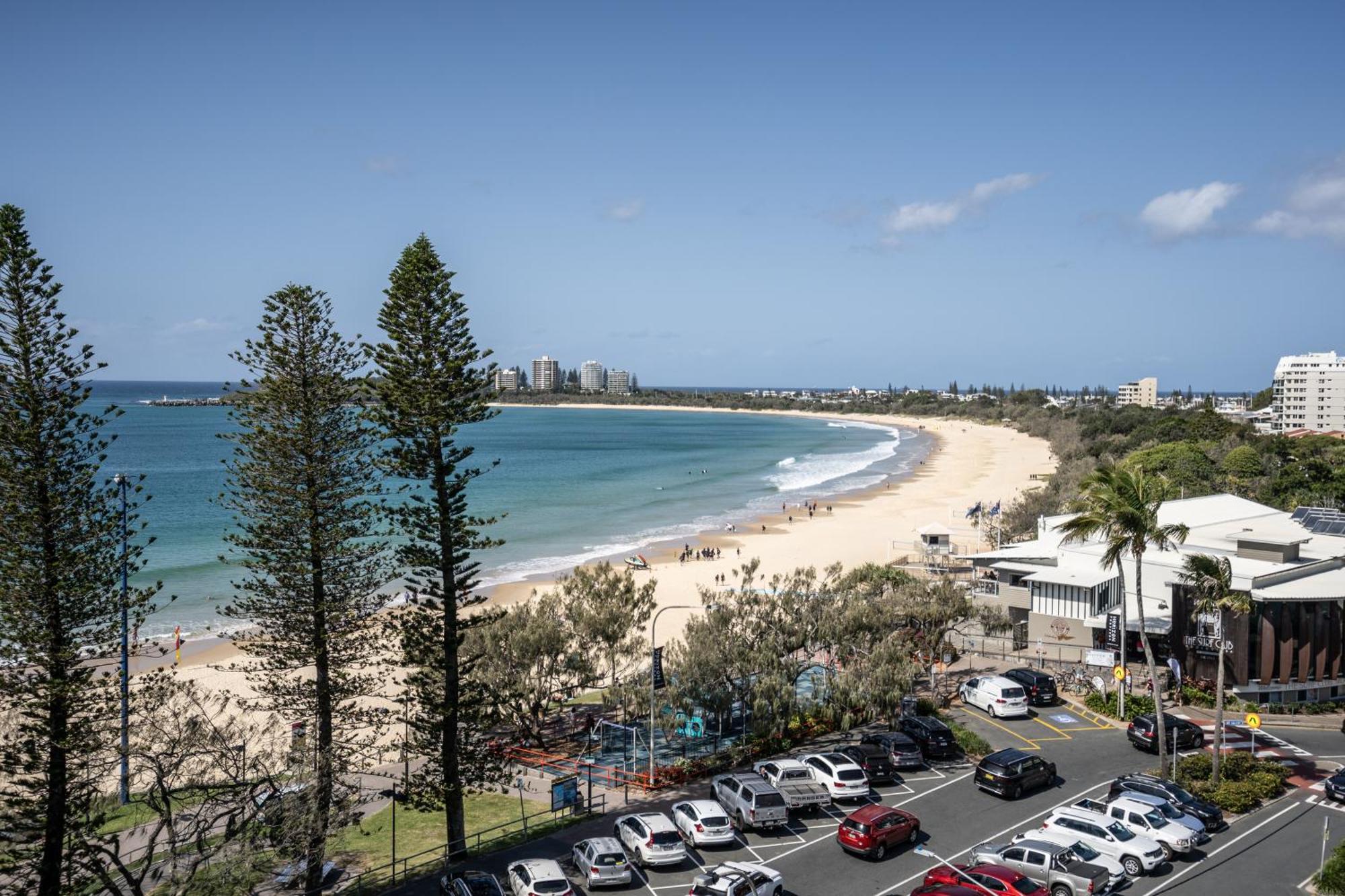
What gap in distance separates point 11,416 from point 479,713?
10525 millimetres

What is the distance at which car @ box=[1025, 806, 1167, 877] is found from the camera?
55.1ft

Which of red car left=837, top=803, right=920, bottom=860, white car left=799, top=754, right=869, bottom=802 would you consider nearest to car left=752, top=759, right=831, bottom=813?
white car left=799, top=754, right=869, bottom=802

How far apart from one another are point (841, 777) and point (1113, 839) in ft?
17.9

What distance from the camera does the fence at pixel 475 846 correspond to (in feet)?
57.5

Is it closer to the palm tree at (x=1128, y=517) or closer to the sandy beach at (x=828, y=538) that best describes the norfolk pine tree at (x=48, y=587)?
the sandy beach at (x=828, y=538)

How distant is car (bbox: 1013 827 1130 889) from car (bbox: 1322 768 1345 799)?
239 inches

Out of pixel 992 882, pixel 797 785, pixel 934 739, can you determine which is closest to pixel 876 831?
pixel 992 882

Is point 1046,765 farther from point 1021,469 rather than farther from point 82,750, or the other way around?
point 1021,469

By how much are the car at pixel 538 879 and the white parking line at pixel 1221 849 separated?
1009 centimetres

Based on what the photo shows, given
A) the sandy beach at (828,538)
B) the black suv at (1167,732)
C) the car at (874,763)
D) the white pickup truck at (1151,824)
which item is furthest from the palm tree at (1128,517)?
the sandy beach at (828,538)

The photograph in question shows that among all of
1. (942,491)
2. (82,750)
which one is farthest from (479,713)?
(942,491)

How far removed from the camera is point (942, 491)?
3216 inches

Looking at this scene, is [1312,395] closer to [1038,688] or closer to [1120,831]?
[1038,688]

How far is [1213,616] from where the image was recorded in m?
26.9
